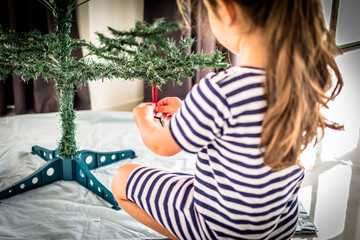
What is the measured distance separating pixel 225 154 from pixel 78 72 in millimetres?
661

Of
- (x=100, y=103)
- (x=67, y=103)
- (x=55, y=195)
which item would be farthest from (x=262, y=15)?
(x=100, y=103)

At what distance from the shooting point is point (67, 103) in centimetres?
110

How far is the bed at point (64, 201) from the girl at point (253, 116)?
15.9 inches

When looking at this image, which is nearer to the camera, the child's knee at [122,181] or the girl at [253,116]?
the girl at [253,116]

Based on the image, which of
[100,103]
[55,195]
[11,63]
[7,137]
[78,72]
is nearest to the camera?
[11,63]

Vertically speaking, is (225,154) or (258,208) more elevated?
(225,154)

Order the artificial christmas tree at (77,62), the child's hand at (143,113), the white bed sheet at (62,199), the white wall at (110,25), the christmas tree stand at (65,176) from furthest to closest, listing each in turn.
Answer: the white wall at (110,25)
the christmas tree stand at (65,176)
the white bed sheet at (62,199)
the artificial christmas tree at (77,62)
the child's hand at (143,113)

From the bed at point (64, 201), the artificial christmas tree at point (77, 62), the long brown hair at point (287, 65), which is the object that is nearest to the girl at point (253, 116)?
the long brown hair at point (287, 65)

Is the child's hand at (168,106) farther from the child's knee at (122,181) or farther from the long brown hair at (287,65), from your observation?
the long brown hair at (287,65)

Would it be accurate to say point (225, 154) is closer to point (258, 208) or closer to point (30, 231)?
point (258, 208)

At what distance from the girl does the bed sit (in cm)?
40

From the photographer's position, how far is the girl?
1.65 ft

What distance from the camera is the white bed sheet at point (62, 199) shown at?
36.4 inches

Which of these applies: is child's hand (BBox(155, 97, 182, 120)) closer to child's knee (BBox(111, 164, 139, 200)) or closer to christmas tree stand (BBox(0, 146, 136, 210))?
child's knee (BBox(111, 164, 139, 200))
